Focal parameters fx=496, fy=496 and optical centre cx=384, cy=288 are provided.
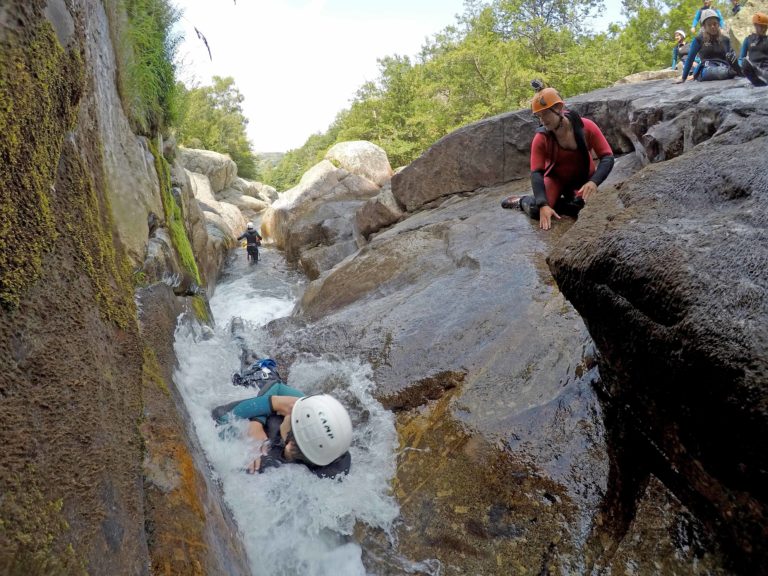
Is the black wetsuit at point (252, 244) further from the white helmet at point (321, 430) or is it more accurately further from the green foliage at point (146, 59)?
the white helmet at point (321, 430)

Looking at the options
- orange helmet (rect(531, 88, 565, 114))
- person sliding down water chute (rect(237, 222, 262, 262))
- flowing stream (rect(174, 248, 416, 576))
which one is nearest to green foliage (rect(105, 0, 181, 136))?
flowing stream (rect(174, 248, 416, 576))

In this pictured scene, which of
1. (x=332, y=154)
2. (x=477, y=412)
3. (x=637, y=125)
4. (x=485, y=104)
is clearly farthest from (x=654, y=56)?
(x=477, y=412)

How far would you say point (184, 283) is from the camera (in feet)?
18.8

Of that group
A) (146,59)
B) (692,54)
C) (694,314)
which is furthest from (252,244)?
(694,314)

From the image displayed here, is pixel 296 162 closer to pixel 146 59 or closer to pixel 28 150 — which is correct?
pixel 146 59

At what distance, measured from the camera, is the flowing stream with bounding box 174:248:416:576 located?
3.14 metres

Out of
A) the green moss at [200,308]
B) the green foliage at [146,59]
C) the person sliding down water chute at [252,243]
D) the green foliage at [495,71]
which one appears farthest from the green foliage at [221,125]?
the green moss at [200,308]

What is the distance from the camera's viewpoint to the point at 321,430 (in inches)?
141

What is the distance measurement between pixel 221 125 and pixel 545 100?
39345 mm

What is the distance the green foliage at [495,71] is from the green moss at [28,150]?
66.9 feet

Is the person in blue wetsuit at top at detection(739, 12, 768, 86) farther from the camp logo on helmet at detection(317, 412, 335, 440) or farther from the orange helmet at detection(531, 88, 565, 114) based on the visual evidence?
the camp logo on helmet at detection(317, 412, 335, 440)

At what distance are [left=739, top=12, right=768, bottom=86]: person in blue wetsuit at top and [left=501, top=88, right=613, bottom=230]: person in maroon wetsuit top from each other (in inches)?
117

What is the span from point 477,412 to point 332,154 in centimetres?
1753

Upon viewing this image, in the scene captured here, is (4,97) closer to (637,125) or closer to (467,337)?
(467,337)
